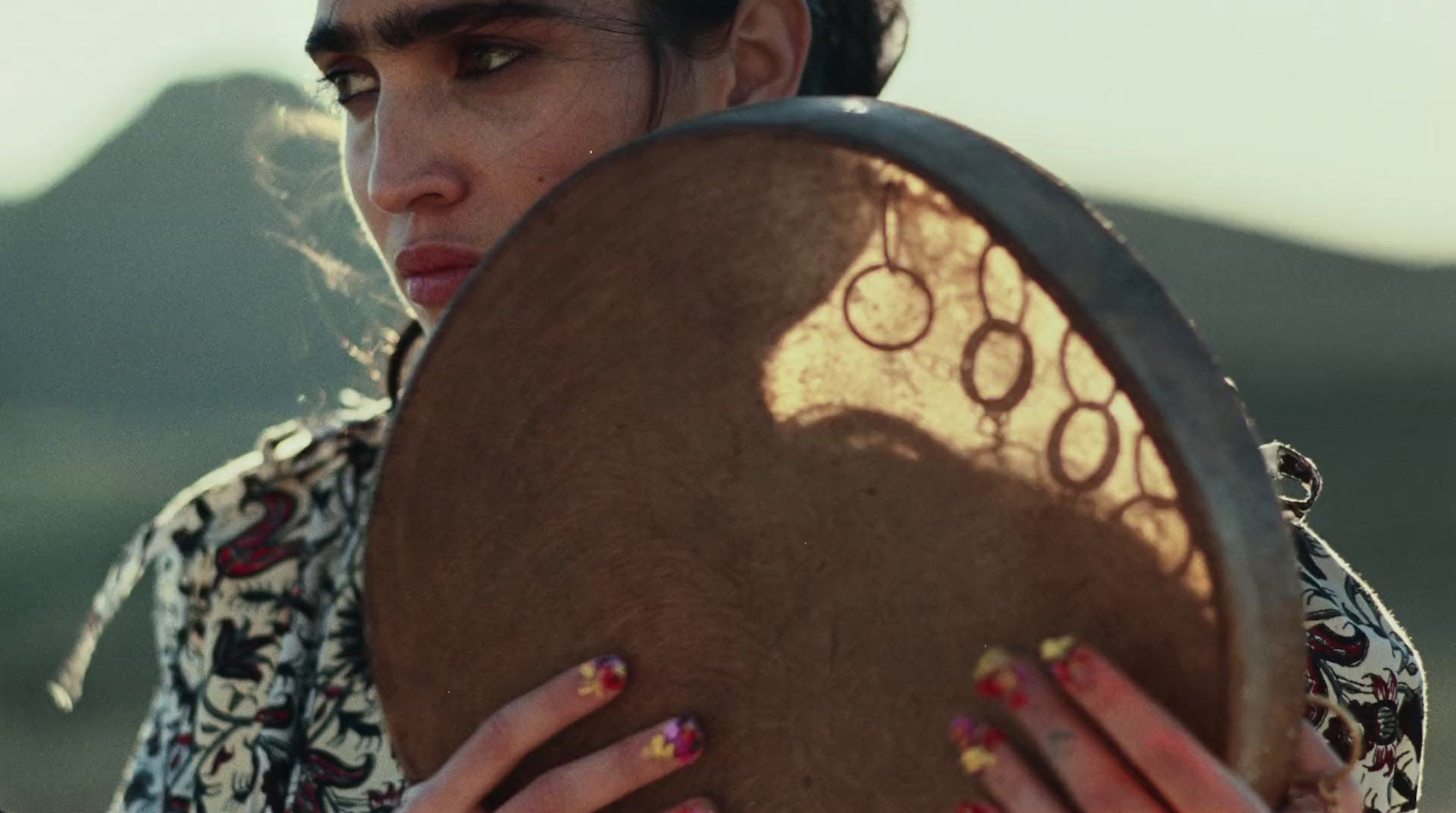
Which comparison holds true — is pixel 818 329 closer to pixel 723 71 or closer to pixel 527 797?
pixel 527 797

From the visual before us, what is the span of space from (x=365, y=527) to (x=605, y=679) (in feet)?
0.88

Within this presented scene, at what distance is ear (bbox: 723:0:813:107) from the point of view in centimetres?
207

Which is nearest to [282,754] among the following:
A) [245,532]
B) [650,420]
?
[245,532]

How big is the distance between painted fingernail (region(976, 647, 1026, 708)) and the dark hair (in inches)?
36.1

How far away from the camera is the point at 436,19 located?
75.4 inches

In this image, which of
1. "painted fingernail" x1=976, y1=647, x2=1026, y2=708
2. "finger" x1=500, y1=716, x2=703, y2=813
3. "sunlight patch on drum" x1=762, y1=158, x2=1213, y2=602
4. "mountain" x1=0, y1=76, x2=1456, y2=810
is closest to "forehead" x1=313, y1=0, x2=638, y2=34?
"sunlight patch on drum" x1=762, y1=158, x2=1213, y2=602

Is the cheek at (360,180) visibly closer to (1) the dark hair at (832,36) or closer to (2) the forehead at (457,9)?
(2) the forehead at (457,9)

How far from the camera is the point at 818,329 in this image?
1351 mm

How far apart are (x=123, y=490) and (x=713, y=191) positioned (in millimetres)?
9818

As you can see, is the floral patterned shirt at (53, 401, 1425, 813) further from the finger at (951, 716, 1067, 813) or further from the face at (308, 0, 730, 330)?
the finger at (951, 716, 1067, 813)

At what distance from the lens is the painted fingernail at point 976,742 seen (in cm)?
129

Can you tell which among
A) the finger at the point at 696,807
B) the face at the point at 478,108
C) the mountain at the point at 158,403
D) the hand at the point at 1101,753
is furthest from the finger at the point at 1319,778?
the mountain at the point at 158,403

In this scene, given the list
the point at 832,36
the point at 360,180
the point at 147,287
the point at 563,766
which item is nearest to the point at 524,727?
the point at 563,766

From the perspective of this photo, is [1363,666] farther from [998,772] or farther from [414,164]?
[414,164]
